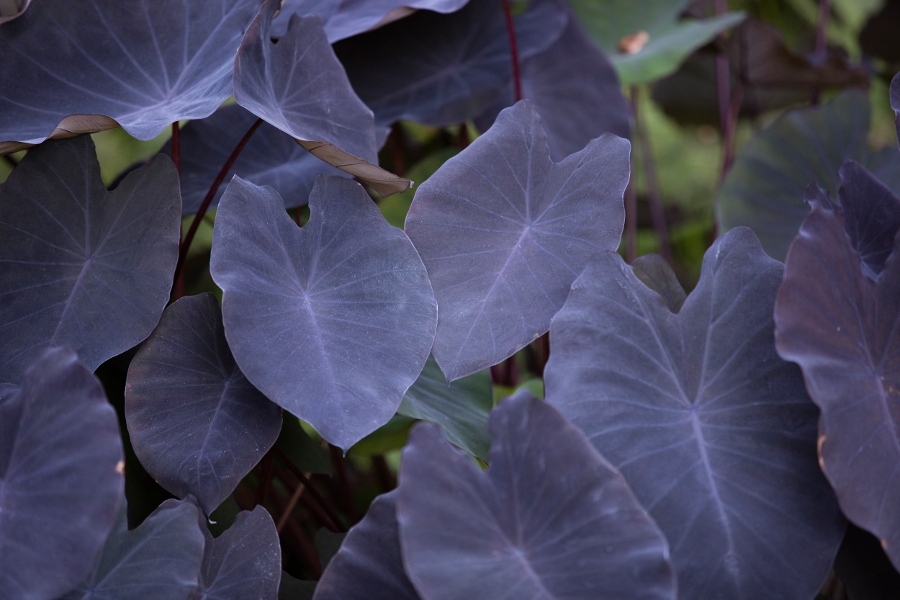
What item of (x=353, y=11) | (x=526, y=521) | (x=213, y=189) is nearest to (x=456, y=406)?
(x=526, y=521)

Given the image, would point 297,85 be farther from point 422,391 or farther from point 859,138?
point 859,138

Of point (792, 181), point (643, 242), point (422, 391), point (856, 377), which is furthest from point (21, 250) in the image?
point (643, 242)

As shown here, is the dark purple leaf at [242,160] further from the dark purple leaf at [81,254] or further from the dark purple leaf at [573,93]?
the dark purple leaf at [573,93]

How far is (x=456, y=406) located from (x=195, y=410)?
326mm

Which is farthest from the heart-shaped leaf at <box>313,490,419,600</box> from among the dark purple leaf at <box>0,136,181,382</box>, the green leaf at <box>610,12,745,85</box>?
the green leaf at <box>610,12,745,85</box>

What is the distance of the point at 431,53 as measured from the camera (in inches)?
47.7

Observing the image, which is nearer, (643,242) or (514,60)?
(514,60)

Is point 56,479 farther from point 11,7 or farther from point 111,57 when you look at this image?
point 11,7

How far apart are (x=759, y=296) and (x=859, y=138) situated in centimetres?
78

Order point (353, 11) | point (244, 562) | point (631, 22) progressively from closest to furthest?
point (244, 562) → point (353, 11) → point (631, 22)

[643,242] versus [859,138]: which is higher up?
[859,138]

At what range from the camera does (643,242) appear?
2.45 m

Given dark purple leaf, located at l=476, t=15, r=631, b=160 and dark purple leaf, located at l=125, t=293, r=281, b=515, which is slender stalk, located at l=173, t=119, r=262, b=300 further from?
dark purple leaf, located at l=476, t=15, r=631, b=160

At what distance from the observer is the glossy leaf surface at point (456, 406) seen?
766mm
